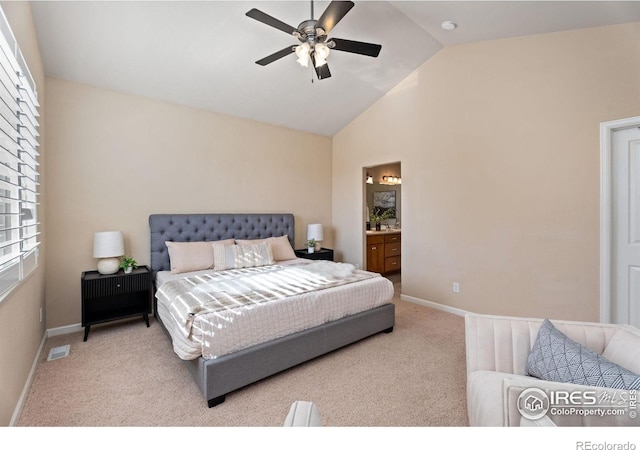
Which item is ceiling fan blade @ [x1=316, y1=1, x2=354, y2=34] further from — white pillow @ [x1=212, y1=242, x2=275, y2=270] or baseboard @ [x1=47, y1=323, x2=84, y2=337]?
baseboard @ [x1=47, y1=323, x2=84, y2=337]

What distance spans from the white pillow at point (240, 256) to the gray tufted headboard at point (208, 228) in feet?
1.26

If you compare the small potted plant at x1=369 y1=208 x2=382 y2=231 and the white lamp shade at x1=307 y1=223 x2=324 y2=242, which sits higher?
the small potted plant at x1=369 y1=208 x2=382 y2=231

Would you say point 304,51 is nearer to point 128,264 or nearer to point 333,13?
point 333,13

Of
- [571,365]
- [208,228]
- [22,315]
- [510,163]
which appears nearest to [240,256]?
[208,228]

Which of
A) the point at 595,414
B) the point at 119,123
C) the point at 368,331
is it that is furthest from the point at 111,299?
the point at 595,414

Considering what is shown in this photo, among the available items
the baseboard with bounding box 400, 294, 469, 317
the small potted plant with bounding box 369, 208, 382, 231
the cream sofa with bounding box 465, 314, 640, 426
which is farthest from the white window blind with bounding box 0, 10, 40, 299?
the small potted plant with bounding box 369, 208, 382, 231

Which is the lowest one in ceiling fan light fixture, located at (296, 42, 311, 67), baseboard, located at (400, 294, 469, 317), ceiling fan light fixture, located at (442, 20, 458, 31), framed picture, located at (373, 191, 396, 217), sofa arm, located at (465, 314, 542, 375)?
baseboard, located at (400, 294, 469, 317)

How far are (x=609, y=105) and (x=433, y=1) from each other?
1.84 meters

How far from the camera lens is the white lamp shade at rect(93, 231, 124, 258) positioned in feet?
10.1

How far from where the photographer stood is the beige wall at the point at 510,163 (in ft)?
8.87

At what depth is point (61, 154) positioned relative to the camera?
3.07 m

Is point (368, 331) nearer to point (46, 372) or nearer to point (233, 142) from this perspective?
point (46, 372)

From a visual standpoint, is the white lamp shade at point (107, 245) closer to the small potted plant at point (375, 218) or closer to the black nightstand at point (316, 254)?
the black nightstand at point (316, 254)

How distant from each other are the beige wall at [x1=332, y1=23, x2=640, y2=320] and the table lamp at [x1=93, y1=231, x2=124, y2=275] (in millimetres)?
3616
